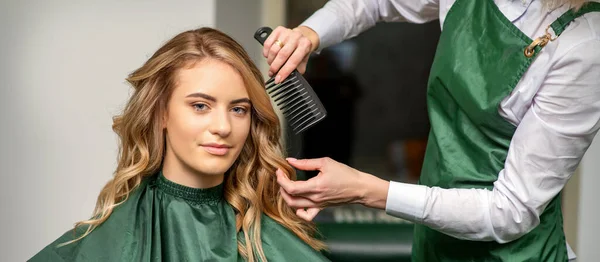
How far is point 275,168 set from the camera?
1913 millimetres

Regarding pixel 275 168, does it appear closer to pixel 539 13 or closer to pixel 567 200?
pixel 539 13

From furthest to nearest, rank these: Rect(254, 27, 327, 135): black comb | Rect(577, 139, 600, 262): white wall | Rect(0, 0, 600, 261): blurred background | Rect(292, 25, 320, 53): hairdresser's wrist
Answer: Rect(577, 139, 600, 262): white wall
Rect(0, 0, 600, 261): blurred background
Rect(292, 25, 320, 53): hairdresser's wrist
Rect(254, 27, 327, 135): black comb

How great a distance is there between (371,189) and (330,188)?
9 centimetres

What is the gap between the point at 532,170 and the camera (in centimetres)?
152

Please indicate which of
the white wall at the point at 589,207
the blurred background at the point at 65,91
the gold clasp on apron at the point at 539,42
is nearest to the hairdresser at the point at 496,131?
the gold clasp on apron at the point at 539,42

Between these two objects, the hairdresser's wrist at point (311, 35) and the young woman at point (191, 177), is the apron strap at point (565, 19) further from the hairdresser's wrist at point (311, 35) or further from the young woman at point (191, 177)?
the young woman at point (191, 177)

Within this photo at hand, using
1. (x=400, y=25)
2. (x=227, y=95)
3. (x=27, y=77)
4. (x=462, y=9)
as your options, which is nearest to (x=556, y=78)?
(x=462, y=9)

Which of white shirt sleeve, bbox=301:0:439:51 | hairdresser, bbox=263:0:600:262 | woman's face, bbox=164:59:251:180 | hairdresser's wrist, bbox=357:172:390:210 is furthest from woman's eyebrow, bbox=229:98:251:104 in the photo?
hairdresser's wrist, bbox=357:172:390:210

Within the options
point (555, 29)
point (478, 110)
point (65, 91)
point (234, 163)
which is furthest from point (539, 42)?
point (65, 91)

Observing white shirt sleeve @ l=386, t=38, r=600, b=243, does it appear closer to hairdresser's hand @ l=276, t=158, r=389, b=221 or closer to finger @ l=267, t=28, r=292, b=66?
hairdresser's hand @ l=276, t=158, r=389, b=221

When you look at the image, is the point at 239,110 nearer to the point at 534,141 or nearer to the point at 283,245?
the point at 283,245

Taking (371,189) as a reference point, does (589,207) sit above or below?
below

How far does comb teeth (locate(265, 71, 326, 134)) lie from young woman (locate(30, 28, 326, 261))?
0.11 metres

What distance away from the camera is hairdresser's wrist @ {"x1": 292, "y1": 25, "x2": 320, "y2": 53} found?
175cm
